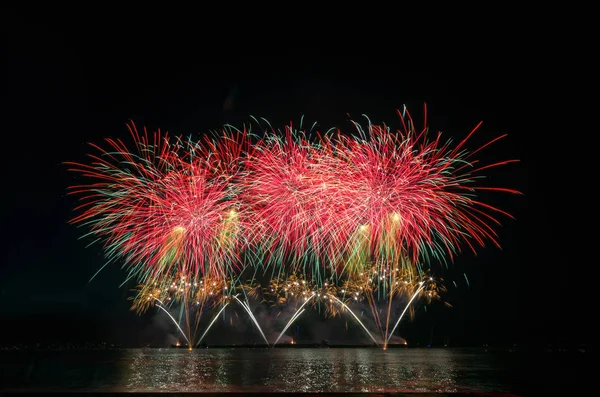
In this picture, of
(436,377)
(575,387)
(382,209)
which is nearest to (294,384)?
(436,377)

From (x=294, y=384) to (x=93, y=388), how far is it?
7.29m

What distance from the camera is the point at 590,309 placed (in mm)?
82188

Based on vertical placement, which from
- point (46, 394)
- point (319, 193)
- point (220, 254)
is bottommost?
point (46, 394)

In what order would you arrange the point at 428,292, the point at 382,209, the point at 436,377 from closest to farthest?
1. the point at 436,377
2. the point at 382,209
3. the point at 428,292

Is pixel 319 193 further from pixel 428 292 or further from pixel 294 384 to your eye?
pixel 428 292

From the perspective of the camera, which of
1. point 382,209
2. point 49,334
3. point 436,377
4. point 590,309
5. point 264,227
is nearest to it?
point 436,377

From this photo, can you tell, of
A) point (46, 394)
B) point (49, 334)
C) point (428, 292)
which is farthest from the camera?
point (49, 334)

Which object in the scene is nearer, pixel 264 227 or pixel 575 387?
pixel 575 387

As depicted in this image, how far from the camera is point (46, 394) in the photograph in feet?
54.3

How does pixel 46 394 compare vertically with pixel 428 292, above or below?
below

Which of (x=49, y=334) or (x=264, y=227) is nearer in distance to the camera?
(x=264, y=227)

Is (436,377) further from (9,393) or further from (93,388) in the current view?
(9,393)

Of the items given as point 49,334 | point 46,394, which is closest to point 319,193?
point 46,394

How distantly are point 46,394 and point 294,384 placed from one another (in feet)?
27.8
